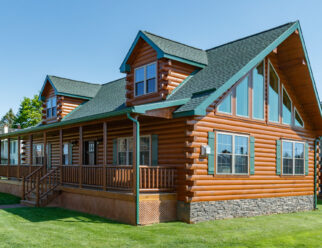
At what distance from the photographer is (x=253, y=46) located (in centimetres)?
1538

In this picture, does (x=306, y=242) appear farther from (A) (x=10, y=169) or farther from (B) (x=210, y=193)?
(A) (x=10, y=169)

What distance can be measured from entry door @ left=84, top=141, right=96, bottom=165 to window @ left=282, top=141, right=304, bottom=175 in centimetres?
963

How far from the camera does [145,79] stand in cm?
1606

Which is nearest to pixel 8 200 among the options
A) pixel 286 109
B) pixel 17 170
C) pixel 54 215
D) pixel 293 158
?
pixel 17 170

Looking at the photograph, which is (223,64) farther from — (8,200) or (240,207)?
(8,200)

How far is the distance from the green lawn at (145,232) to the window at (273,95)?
15.4ft

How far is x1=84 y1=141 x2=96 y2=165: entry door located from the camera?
1953 centimetres

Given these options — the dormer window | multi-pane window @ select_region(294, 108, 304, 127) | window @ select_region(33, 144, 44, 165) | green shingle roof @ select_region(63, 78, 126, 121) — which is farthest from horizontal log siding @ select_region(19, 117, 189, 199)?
window @ select_region(33, 144, 44, 165)

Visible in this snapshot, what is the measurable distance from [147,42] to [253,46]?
4502 millimetres

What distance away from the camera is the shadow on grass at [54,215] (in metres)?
12.7

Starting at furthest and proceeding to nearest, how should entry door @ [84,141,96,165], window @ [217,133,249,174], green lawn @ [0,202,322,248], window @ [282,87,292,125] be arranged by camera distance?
1. entry door @ [84,141,96,165]
2. window @ [282,87,292,125]
3. window @ [217,133,249,174]
4. green lawn @ [0,202,322,248]

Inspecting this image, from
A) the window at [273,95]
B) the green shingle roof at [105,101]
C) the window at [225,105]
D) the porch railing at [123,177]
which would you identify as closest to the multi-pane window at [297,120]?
the window at [273,95]

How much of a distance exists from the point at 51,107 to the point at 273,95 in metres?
13.6

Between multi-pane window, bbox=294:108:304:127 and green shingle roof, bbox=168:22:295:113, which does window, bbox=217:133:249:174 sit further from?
multi-pane window, bbox=294:108:304:127
